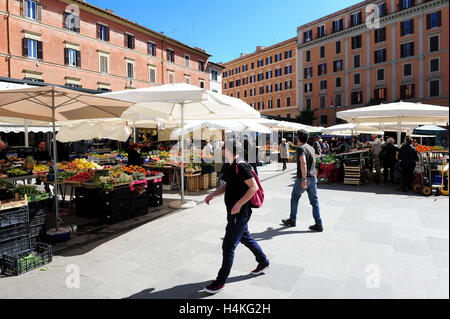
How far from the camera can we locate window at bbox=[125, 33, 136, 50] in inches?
1188

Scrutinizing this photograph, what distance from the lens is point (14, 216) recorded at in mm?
4004

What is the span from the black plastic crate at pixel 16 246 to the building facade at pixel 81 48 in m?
22.1

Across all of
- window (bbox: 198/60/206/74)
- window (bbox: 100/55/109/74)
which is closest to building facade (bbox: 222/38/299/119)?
window (bbox: 198/60/206/74)

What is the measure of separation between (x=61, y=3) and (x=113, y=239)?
26600 millimetres

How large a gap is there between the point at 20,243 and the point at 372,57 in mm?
44442

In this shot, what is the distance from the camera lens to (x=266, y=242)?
481cm

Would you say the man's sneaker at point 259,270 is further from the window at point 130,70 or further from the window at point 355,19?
the window at point 355,19

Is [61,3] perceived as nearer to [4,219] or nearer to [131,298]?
[4,219]

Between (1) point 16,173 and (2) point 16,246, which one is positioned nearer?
→ (2) point 16,246

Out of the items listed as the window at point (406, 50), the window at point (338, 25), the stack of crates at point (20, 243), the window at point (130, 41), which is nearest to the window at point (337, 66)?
the window at point (338, 25)

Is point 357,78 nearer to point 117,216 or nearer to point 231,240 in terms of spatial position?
point 117,216

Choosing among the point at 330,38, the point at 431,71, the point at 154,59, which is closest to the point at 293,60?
the point at 330,38

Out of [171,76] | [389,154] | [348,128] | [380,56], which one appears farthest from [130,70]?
[380,56]

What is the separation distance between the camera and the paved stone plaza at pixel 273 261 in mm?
3275
